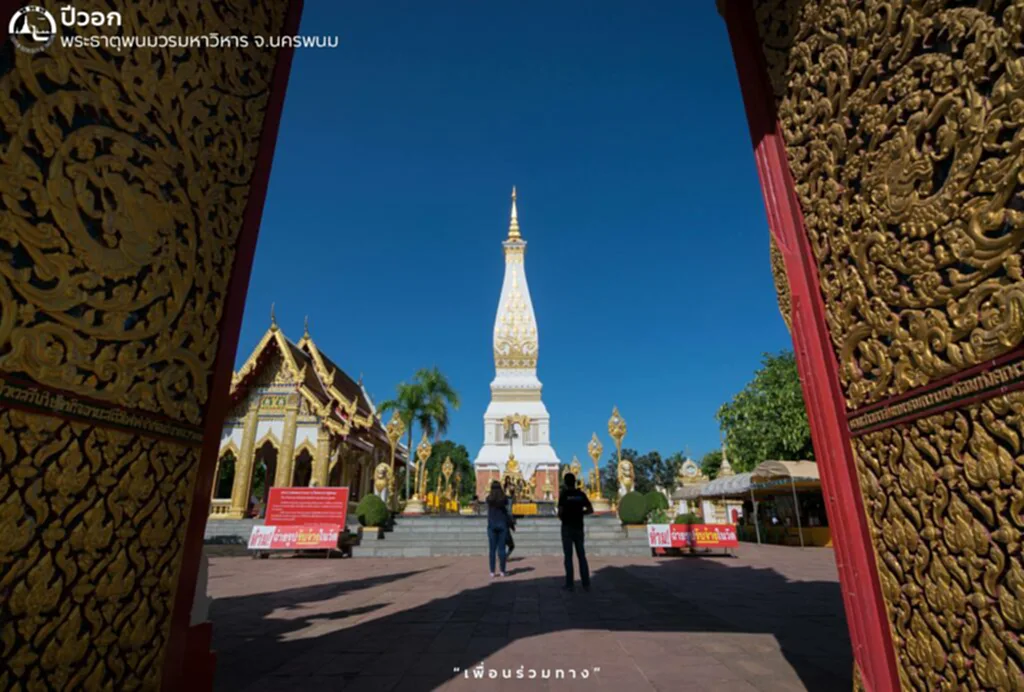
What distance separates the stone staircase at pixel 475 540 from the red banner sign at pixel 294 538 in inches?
45.3

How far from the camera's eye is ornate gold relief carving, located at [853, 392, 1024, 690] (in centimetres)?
156

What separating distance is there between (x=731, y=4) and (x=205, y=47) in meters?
3.12

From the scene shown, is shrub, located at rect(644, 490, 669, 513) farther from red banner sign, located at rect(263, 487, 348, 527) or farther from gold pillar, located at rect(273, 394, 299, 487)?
gold pillar, located at rect(273, 394, 299, 487)

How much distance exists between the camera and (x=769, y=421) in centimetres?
2462

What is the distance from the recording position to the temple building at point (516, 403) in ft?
94.0

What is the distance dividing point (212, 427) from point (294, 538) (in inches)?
454

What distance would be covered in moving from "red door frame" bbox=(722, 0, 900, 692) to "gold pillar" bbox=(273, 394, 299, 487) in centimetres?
1918

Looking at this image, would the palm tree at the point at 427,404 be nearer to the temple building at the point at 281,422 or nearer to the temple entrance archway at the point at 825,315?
the temple building at the point at 281,422

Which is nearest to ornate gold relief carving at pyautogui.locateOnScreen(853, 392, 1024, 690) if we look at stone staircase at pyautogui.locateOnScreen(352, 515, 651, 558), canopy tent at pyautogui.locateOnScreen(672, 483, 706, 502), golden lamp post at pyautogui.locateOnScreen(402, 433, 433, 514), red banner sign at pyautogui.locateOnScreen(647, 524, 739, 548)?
stone staircase at pyautogui.locateOnScreen(352, 515, 651, 558)

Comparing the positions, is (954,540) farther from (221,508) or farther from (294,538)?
(221,508)

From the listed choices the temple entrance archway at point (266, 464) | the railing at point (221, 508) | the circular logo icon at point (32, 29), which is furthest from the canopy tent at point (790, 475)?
the railing at point (221, 508)

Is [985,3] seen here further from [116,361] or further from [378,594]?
[378,594]

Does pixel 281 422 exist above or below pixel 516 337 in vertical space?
below

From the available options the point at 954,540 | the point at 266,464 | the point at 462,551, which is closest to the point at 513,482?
the point at 462,551
